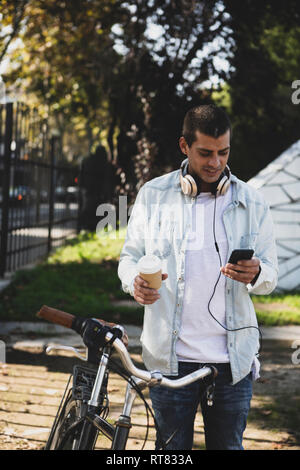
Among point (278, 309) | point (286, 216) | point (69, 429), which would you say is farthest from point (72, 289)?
point (69, 429)

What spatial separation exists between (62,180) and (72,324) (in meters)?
13.3

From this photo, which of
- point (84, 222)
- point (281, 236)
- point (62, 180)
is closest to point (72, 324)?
point (281, 236)

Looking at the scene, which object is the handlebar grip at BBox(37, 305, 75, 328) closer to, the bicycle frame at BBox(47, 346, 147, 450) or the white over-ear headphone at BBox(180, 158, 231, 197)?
the bicycle frame at BBox(47, 346, 147, 450)

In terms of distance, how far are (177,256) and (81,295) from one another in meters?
6.46

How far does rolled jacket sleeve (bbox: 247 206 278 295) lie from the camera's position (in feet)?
8.55

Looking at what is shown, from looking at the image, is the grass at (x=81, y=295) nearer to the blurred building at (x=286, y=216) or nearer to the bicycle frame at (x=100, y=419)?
the blurred building at (x=286, y=216)

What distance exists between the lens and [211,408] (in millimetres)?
2738

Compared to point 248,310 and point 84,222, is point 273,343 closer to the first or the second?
point 248,310

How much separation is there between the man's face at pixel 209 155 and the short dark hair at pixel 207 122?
2cm

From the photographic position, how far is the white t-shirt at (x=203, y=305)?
8.80 ft

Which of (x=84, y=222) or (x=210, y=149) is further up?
(x=210, y=149)

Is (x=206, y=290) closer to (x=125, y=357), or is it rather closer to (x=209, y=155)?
(x=209, y=155)

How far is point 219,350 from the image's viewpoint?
2689 millimetres

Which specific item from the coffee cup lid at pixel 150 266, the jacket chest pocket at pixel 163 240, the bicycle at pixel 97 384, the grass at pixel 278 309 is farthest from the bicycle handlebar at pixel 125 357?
the grass at pixel 278 309
